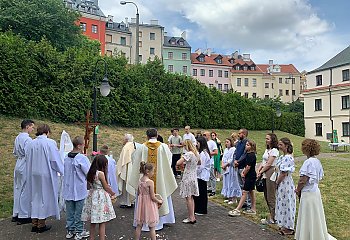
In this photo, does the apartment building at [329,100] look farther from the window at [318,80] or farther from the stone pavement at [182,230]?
the stone pavement at [182,230]

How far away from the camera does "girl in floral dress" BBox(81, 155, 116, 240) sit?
6.16 metres

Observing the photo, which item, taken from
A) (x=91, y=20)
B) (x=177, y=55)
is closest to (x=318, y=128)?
(x=177, y=55)

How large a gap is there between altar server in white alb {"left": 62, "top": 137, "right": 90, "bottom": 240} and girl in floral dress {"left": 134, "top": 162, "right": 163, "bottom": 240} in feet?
3.94

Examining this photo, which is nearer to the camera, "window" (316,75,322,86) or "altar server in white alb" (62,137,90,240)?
"altar server in white alb" (62,137,90,240)

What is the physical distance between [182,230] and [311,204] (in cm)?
268

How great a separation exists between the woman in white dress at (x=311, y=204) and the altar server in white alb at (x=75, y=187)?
3.92 m

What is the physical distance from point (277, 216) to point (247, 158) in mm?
1520

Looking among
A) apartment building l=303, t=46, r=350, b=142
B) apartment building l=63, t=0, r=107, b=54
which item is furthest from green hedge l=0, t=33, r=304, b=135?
apartment building l=63, t=0, r=107, b=54

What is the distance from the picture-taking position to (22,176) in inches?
306

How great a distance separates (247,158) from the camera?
8.12m

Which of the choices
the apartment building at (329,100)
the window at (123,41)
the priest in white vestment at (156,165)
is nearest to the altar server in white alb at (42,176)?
the priest in white vestment at (156,165)

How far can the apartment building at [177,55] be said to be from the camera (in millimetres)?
67625

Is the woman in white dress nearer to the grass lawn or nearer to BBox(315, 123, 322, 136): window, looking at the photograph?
the grass lawn

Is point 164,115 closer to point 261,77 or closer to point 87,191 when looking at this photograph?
point 87,191
